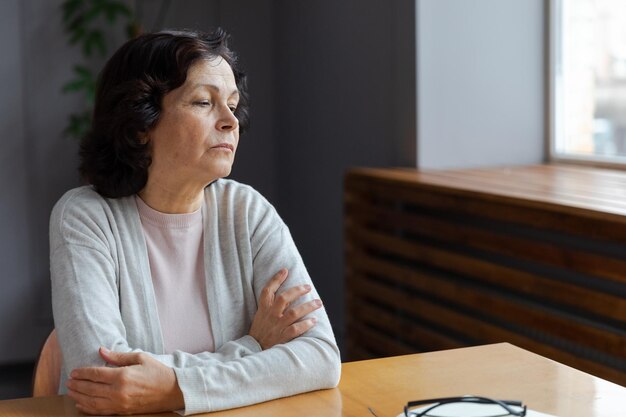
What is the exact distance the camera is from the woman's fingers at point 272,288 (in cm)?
173

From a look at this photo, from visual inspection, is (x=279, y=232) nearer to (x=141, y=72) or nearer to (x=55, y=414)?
(x=141, y=72)

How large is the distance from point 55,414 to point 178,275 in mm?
424

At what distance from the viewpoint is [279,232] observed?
6.07ft

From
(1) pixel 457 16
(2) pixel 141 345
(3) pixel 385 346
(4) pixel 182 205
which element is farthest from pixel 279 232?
(1) pixel 457 16

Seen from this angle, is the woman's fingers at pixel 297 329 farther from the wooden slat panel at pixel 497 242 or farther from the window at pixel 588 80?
the window at pixel 588 80

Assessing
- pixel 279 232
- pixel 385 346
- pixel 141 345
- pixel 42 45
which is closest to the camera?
pixel 141 345

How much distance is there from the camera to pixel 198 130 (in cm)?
174

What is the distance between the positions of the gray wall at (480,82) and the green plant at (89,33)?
1.33m

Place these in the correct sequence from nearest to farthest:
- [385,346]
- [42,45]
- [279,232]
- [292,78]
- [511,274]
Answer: [279,232]
[511,274]
[385,346]
[42,45]
[292,78]

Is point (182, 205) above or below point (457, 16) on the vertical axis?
below

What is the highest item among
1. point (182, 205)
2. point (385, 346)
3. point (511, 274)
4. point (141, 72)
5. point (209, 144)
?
point (141, 72)

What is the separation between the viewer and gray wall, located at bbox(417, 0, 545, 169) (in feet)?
11.9

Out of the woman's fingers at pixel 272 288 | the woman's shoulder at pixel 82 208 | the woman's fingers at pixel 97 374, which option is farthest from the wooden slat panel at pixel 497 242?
the woman's fingers at pixel 97 374

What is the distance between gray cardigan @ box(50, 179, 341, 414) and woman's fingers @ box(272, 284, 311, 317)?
2cm
